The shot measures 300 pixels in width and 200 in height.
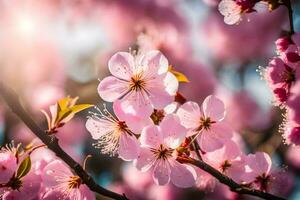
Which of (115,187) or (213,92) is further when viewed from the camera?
(115,187)

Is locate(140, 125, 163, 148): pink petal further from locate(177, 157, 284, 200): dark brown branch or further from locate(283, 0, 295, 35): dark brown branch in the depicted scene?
locate(283, 0, 295, 35): dark brown branch

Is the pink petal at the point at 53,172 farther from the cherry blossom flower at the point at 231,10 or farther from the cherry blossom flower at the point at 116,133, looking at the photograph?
the cherry blossom flower at the point at 231,10

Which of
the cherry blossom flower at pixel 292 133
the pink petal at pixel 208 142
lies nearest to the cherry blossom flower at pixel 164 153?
the pink petal at pixel 208 142

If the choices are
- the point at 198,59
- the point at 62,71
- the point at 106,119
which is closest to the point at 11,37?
the point at 62,71

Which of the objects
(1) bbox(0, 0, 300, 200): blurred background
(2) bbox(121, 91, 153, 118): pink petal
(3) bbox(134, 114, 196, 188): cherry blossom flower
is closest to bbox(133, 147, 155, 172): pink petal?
(3) bbox(134, 114, 196, 188): cherry blossom flower

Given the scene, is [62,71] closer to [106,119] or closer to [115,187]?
[115,187]
